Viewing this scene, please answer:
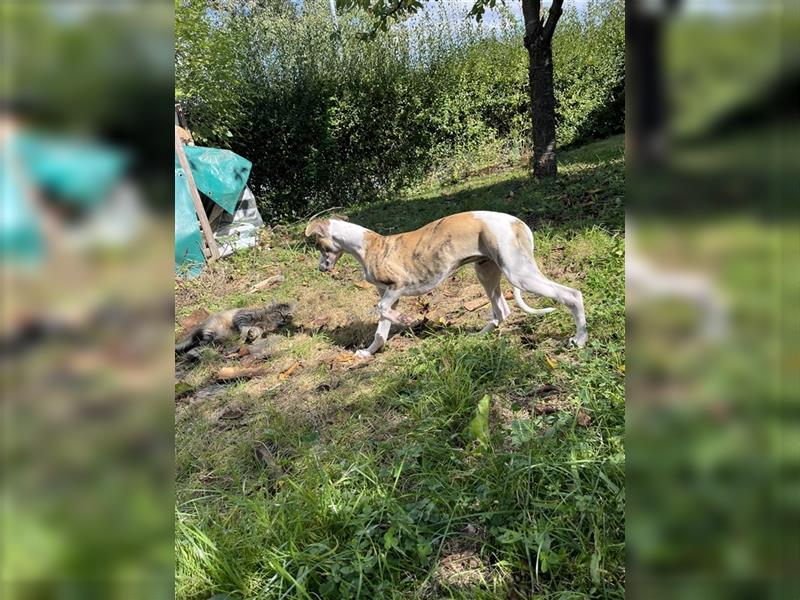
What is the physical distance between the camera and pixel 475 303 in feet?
18.6

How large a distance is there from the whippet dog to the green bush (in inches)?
351

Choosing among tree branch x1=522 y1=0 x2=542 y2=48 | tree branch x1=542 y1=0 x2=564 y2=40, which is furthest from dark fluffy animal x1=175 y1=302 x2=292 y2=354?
tree branch x1=542 y1=0 x2=564 y2=40

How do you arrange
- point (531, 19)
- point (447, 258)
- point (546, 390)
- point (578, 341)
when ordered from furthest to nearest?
point (531, 19) → point (447, 258) → point (578, 341) → point (546, 390)

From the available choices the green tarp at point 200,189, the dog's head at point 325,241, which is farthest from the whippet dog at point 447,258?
the green tarp at point 200,189

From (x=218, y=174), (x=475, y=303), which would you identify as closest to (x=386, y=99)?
(x=218, y=174)

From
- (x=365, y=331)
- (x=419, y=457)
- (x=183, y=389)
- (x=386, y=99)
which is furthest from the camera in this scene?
(x=386, y=99)

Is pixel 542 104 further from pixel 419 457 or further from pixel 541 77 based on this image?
pixel 419 457

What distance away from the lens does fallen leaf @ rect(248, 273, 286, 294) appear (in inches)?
287

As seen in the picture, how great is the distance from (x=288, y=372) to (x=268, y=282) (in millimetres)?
3012

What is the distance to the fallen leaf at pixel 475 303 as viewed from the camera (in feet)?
18.3
